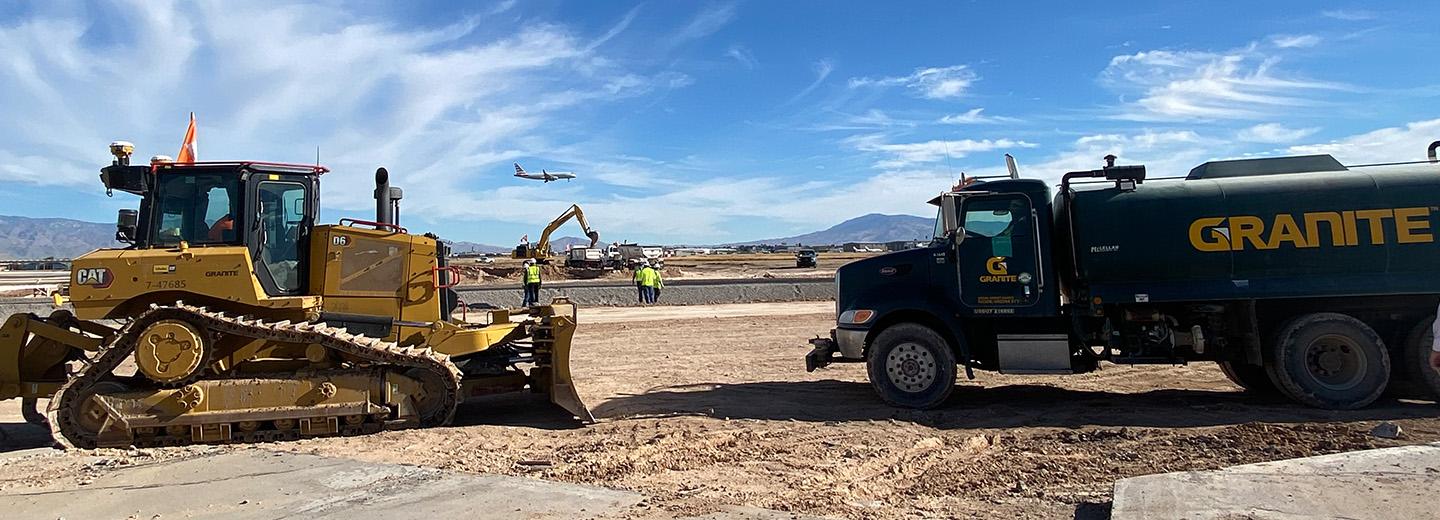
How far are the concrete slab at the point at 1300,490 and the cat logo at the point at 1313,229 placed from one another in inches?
114

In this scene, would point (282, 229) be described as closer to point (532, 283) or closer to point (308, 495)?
point (308, 495)

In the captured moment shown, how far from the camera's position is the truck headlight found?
9.45 metres

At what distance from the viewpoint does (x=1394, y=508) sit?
5.21 meters

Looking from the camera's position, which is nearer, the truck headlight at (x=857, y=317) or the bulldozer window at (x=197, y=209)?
the bulldozer window at (x=197, y=209)

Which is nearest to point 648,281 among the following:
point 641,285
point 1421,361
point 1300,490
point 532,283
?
point 641,285

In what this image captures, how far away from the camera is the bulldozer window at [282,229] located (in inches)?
331

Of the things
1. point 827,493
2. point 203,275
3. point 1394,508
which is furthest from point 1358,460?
point 203,275

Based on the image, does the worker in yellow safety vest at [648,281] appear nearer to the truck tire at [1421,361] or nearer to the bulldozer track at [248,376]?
the bulldozer track at [248,376]

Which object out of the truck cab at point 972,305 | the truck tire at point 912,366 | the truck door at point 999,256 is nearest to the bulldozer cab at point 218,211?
the truck cab at point 972,305

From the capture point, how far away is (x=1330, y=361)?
8906mm

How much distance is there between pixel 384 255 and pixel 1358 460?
8755mm

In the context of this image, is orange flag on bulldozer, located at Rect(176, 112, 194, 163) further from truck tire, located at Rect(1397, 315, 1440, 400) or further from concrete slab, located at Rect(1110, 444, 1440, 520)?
truck tire, located at Rect(1397, 315, 1440, 400)

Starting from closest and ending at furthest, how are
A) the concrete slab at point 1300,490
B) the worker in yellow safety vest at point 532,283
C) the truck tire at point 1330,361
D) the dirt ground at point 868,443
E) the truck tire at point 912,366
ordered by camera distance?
the concrete slab at point 1300,490
the dirt ground at point 868,443
the truck tire at point 1330,361
the truck tire at point 912,366
the worker in yellow safety vest at point 532,283

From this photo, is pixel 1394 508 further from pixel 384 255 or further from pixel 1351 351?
pixel 384 255
